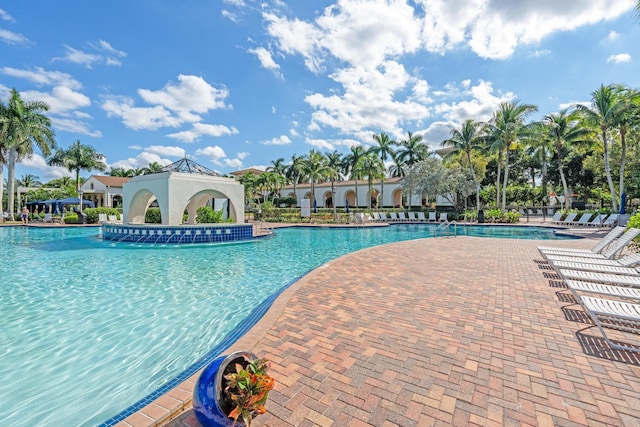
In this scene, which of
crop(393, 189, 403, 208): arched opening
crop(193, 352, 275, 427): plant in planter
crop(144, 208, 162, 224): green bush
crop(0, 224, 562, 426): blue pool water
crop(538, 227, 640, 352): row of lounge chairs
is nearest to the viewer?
crop(193, 352, 275, 427): plant in planter

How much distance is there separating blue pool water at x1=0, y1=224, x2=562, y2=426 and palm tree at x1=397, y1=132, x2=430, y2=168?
3060 cm

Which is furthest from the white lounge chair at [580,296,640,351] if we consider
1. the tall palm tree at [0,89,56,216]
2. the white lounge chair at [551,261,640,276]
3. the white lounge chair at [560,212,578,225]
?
the tall palm tree at [0,89,56,216]

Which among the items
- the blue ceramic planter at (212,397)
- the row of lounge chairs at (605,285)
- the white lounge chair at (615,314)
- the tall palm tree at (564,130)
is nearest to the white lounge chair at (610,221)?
the tall palm tree at (564,130)

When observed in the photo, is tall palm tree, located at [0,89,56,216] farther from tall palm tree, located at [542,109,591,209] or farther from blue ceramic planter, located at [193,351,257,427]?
tall palm tree, located at [542,109,591,209]

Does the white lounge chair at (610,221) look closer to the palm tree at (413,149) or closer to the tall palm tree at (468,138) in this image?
the tall palm tree at (468,138)

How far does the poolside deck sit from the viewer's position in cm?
228

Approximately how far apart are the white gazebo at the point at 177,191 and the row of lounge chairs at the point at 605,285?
1509 cm

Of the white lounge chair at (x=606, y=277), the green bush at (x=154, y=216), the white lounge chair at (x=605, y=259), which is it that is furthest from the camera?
the green bush at (x=154, y=216)

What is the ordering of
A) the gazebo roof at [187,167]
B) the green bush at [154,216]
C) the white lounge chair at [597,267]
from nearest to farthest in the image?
the white lounge chair at [597,267] → the gazebo roof at [187,167] → the green bush at [154,216]

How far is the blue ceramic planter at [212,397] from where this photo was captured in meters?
1.81

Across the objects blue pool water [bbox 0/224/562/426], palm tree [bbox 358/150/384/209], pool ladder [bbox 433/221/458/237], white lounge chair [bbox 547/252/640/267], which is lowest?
blue pool water [bbox 0/224/562/426]

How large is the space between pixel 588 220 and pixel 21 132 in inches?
1782

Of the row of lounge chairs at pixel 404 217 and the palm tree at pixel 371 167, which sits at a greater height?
the palm tree at pixel 371 167

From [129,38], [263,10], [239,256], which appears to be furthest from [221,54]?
[239,256]
